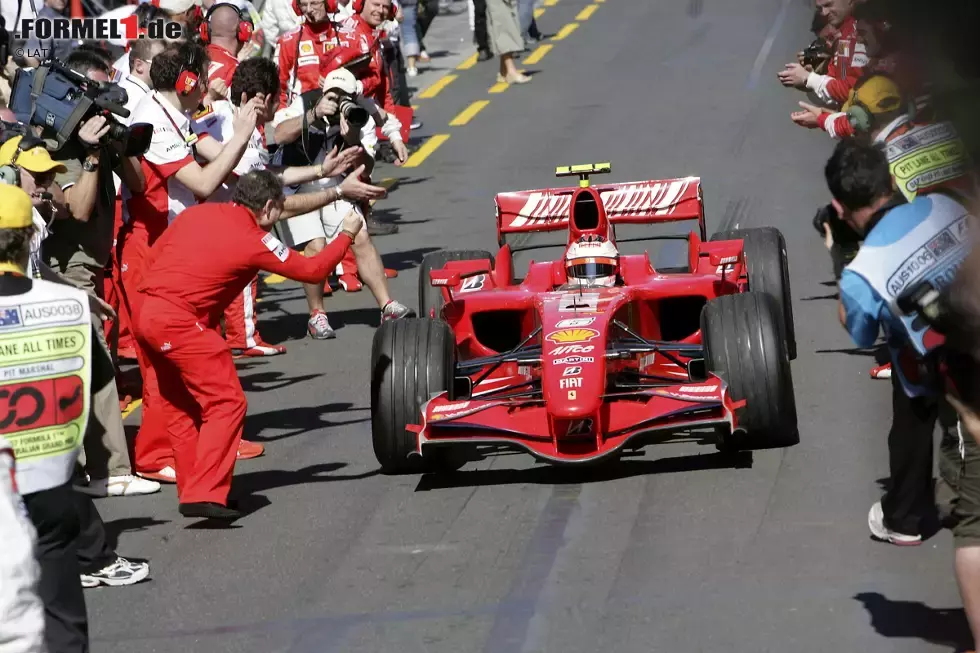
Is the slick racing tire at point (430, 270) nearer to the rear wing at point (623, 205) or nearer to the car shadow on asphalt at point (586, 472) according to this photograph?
the rear wing at point (623, 205)

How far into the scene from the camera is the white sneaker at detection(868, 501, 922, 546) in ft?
23.1

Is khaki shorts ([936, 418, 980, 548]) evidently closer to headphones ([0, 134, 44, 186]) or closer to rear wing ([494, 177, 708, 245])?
headphones ([0, 134, 44, 186])

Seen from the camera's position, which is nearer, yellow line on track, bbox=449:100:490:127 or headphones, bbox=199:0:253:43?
headphones, bbox=199:0:253:43

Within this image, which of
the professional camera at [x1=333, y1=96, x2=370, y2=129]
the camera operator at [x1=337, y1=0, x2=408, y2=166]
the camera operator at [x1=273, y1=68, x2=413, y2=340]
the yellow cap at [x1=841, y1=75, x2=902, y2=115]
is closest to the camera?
the yellow cap at [x1=841, y1=75, x2=902, y2=115]

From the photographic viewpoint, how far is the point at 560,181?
17.0 meters

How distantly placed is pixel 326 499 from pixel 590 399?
1462mm

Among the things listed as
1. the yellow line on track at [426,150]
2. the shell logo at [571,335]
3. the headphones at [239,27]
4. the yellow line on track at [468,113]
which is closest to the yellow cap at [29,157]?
the shell logo at [571,335]

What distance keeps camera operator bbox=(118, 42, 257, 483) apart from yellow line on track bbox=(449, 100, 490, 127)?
10.3m

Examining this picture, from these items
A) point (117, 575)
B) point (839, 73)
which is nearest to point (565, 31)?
point (839, 73)

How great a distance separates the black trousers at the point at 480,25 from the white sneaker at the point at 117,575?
51.5ft

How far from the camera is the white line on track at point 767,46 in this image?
21.5m

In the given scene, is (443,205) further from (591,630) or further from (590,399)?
(591,630)

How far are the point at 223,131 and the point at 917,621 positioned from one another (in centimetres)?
620

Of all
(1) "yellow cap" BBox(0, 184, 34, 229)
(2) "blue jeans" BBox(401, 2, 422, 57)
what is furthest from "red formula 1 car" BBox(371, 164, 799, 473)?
(2) "blue jeans" BBox(401, 2, 422, 57)
